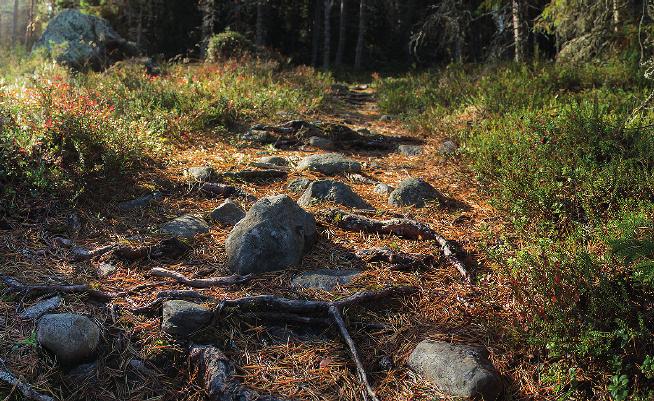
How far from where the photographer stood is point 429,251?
4070 mm

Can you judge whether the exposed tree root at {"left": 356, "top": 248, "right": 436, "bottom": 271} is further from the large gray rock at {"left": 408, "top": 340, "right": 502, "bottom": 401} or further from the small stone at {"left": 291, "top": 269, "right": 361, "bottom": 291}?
the large gray rock at {"left": 408, "top": 340, "right": 502, "bottom": 401}

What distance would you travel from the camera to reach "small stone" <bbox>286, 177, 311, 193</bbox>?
546 centimetres

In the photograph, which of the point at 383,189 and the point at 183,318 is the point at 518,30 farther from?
the point at 183,318

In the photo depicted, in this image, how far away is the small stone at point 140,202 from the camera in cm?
468

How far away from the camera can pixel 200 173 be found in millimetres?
5504

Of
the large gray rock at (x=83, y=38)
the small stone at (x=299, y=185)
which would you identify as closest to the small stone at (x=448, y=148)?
the small stone at (x=299, y=185)

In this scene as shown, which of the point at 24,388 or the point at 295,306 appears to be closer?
the point at 24,388

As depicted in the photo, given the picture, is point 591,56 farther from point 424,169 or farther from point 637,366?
point 637,366

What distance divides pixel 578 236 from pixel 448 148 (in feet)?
12.6

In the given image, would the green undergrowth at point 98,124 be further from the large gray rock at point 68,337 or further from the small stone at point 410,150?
the small stone at point 410,150

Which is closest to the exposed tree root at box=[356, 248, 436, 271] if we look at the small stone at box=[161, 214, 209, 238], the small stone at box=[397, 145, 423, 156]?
the small stone at box=[161, 214, 209, 238]

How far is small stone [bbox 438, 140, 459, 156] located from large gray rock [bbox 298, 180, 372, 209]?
224 centimetres

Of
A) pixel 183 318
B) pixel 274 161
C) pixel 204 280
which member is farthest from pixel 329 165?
pixel 183 318

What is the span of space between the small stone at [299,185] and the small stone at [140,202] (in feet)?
4.32
